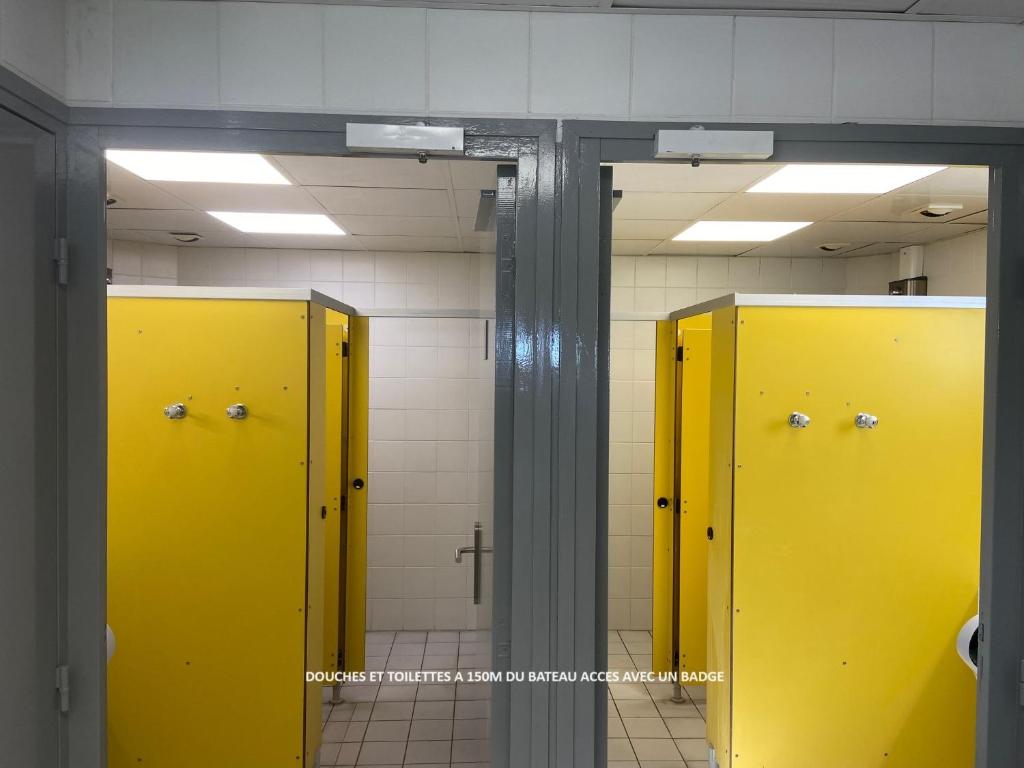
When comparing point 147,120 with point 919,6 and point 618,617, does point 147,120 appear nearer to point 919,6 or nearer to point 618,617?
point 919,6

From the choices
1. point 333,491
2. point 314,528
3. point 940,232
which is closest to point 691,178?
point 940,232

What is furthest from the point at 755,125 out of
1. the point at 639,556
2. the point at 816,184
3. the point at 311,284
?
the point at 311,284

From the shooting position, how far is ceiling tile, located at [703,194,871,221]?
1.88m

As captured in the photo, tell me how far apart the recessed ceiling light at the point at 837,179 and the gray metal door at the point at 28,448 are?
5.38ft

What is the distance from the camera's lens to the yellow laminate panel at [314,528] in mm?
1625

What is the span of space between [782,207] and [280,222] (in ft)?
6.44

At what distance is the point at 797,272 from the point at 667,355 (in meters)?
0.95

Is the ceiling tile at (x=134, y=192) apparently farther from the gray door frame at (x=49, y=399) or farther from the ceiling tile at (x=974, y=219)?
the ceiling tile at (x=974, y=219)

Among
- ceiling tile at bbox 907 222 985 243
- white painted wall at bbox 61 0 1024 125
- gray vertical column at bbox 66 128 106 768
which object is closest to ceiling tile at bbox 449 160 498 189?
white painted wall at bbox 61 0 1024 125

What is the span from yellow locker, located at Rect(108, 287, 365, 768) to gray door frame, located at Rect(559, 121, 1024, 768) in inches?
36.4

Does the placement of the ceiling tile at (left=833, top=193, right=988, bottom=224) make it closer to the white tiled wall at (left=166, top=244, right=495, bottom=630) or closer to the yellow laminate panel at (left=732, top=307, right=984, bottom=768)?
the yellow laminate panel at (left=732, top=307, right=984, bottom=768)

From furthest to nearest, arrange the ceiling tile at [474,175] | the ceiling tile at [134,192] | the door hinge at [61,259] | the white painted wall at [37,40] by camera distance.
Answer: the ceiling tile at [134,192] → the ceiling tile at [474,175] → the door hinge at [61,259] → the white painted wall at [37,40]

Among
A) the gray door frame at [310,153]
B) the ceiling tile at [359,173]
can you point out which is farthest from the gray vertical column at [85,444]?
the ceiling tile at [359,173]

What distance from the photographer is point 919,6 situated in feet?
3.10
